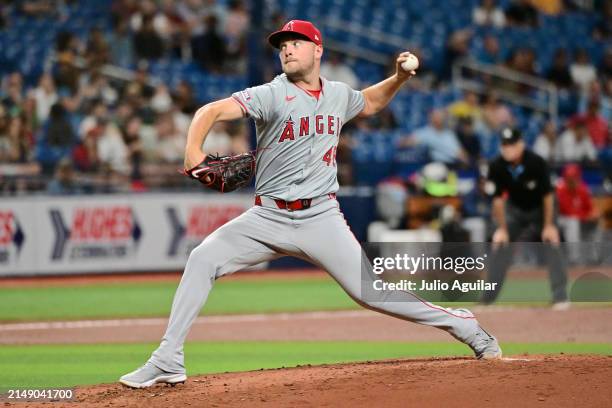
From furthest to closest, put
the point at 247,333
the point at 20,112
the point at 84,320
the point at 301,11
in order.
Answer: the point at 301,11 < the point at 20,112 < the point at 84,320 < the point at 247,333

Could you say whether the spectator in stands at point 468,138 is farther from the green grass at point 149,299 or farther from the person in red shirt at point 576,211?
the green grass at point 149,299

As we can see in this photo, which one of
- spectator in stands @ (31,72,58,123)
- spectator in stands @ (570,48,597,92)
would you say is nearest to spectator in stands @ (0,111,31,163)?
spectator in stands @ (31,72,58,123)

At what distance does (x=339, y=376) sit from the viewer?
20.5ft

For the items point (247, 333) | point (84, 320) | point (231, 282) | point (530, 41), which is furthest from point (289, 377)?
point (530, 41)

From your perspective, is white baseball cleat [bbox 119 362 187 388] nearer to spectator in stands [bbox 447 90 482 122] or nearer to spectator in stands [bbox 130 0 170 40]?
spectator in stands [bbox 130 0 170 40]

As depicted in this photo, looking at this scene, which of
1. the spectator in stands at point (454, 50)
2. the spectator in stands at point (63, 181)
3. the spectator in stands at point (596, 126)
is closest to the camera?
the spectator in stands at point (63, 181)

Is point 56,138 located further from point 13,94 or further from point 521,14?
point 521,14

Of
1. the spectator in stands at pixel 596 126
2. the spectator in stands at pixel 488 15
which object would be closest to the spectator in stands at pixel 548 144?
the spectator in stands at pixel 596 126

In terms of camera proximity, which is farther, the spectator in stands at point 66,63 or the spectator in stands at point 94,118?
the spectator in stands at point 66,63

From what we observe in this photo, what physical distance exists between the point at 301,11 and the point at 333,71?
2.49 m

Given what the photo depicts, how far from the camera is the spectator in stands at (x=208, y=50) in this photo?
18.5m

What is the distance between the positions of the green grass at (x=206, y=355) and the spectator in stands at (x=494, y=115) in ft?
33.9

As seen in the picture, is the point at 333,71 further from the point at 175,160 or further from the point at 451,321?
the point at 451,321

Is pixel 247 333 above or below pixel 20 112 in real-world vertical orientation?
below
